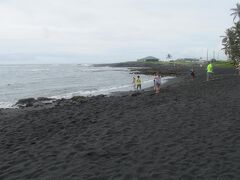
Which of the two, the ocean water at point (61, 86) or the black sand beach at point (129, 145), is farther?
the ocean water at point (61, 86)

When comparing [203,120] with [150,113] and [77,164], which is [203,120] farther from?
[77,164]

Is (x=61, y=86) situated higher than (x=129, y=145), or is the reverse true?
(x=129, y=145)

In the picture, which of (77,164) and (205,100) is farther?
(205,100)

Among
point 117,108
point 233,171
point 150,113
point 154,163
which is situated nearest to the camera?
point 233,171

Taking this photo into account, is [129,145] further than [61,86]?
No

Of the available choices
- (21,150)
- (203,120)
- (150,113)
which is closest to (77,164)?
(21,150)

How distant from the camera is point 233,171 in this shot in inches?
371

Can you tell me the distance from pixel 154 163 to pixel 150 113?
25.8ft

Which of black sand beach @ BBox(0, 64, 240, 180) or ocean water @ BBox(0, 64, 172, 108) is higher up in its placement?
A: black sand beach @ BBox(0, 64, 240, 180)

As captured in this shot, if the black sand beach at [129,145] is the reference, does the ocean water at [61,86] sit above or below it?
below

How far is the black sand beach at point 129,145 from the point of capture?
998cm

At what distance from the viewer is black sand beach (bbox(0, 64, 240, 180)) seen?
32.7ft

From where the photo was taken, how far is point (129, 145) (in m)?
12.5

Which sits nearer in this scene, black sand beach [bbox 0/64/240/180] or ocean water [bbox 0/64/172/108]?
black sand beach [bbox 0/64/240/180]
